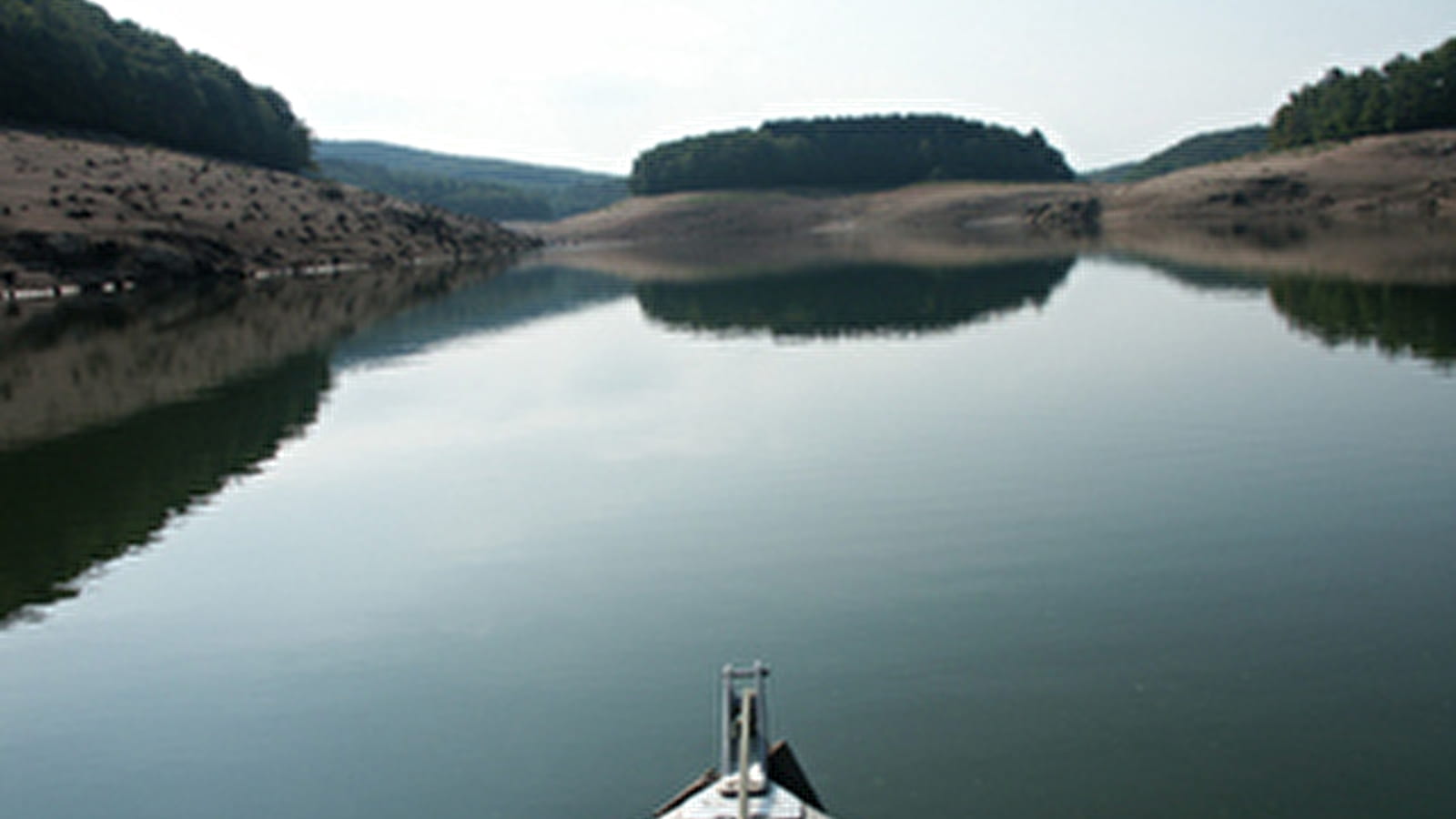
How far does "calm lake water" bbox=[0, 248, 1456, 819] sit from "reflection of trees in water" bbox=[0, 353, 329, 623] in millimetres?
131

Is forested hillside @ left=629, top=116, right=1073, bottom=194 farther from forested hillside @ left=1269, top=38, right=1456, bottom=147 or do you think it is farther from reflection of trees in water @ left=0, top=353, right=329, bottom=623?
reflection of trees in water @ left=0, top=353, right=329, bottom=623

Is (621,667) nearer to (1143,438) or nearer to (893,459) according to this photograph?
(893,459)

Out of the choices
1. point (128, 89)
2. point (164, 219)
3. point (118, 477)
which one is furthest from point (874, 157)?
point (118, 477)

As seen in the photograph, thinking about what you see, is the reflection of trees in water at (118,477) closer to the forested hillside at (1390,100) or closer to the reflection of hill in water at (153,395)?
the reflection of hill in water at (153,395)

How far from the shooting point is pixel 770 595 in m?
14.1

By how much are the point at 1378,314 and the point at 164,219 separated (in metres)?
72.3

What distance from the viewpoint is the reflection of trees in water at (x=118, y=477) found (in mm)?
16766

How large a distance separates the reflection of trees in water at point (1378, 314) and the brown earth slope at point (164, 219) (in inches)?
2438

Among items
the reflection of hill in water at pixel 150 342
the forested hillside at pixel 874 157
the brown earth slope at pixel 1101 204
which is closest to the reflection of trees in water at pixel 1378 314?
the reflection of hill in water at pixel 150 342

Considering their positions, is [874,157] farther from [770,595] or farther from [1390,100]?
[770,595]

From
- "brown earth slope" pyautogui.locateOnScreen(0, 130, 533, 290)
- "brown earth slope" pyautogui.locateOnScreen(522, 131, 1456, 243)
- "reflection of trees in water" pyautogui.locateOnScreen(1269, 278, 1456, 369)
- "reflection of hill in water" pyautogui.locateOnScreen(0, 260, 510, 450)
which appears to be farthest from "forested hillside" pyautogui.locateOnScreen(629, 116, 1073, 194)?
"reflection of trees in water" pyautogui.locateOnScreen(1269, 278, 1456, 369)

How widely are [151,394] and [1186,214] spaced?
381 feet

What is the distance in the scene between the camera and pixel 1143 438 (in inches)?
Answer: 821

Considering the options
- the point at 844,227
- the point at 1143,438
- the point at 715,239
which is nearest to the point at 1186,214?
the point at 844,227
